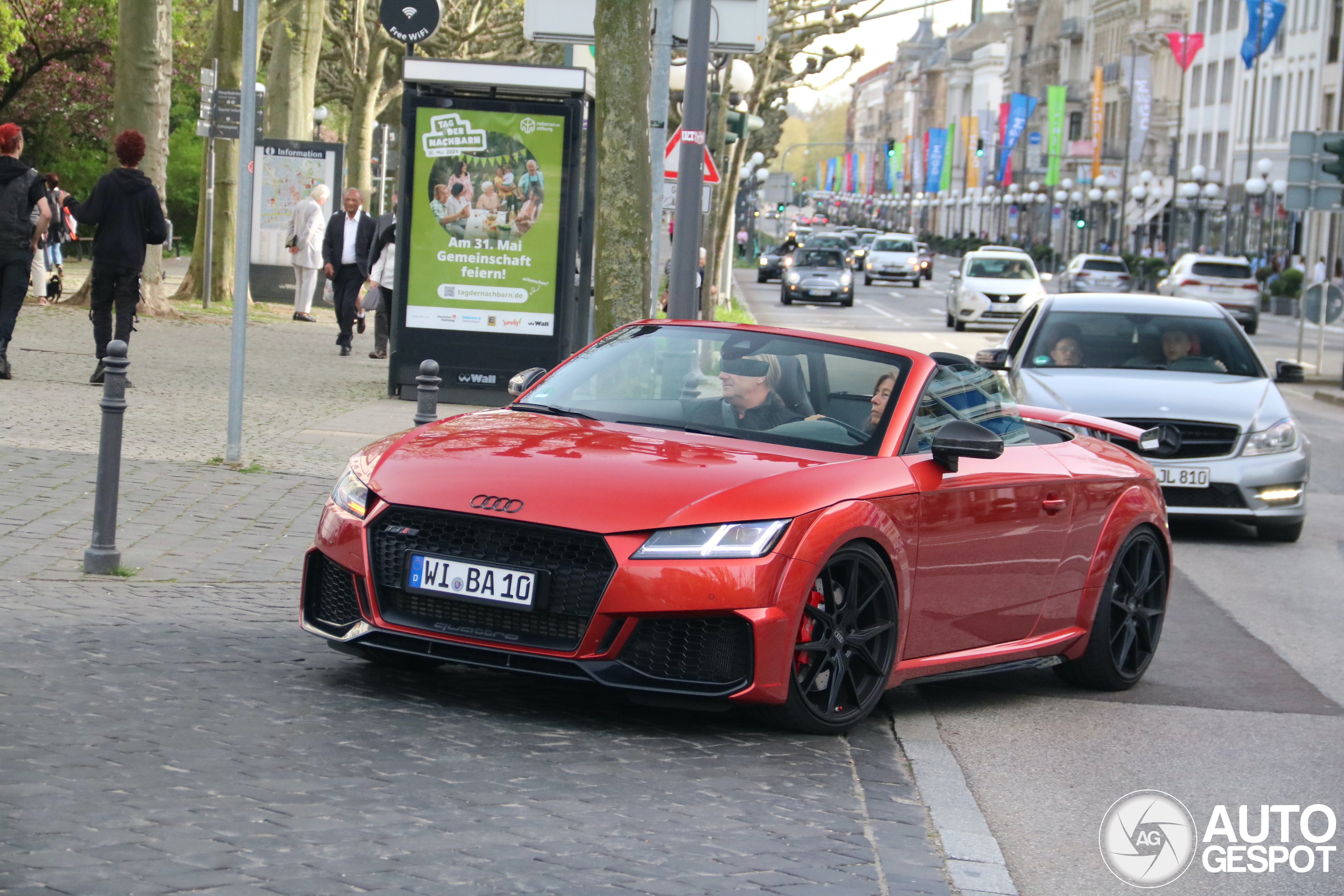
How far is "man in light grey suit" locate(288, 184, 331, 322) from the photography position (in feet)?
88.0

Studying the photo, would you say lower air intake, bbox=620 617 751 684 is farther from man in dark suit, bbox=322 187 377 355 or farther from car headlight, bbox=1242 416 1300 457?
man in dark suit, bbox=322 187 377 355

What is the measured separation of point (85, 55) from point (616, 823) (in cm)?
4863

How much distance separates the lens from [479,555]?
5957 mm

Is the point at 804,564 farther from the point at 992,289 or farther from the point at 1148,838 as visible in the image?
the point at 992,289

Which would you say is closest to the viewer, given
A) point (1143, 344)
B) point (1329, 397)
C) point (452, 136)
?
point (1143, 344)

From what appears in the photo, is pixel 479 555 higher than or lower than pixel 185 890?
higher

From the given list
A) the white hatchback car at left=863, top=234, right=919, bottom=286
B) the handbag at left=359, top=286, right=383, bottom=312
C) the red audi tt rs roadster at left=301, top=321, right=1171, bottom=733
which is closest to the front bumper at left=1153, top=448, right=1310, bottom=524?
the red audi tt rs roadster at left=301, top=321, right=1171, bottom=733

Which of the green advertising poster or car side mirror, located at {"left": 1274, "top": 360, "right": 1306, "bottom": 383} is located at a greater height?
the green advertising poster

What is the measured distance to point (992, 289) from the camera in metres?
43.1

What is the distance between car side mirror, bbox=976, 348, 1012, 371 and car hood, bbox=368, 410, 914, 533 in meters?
6.78

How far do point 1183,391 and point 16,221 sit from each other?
875cm

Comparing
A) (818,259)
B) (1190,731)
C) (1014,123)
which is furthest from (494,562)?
(1014,123)

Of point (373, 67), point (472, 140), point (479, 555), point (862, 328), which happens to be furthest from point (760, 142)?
point (479, 555)

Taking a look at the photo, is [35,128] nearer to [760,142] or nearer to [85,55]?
[85,55]
